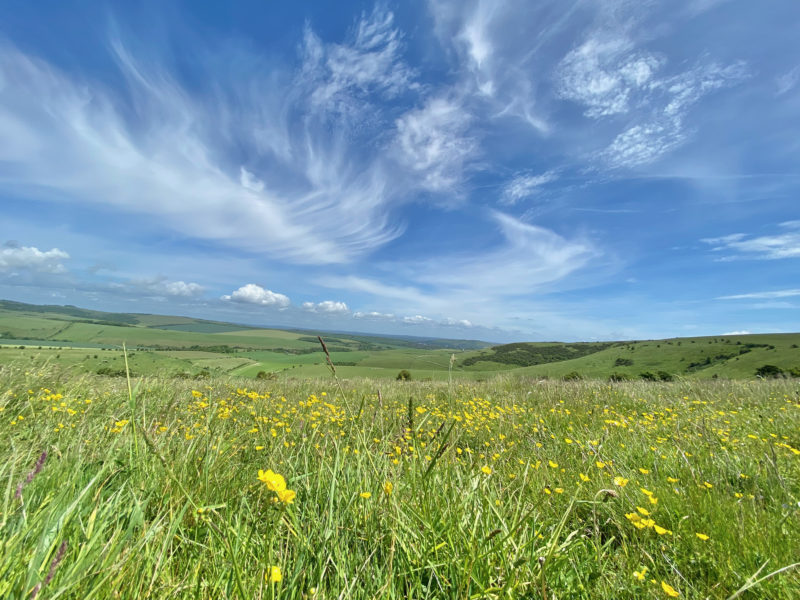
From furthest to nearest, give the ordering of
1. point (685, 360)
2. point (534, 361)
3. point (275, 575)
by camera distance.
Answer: point (534, 361) < point (685, 360) < point (275, 575)

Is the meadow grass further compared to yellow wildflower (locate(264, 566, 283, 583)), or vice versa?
the meadow grass

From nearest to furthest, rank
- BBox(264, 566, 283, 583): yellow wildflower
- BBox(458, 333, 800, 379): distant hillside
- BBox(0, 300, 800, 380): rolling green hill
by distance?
1. BBox(264, 566, 283, 583): yellow wildflower
2. BBox(0, 300, 800, 380): rolling green hill
3. BBox(458, 333, 800, 379): distant hillside

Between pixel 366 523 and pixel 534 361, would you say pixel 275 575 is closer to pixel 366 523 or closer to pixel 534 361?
pixel 366 523

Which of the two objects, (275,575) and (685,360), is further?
(685,360)

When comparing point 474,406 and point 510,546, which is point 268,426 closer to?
point 510,546

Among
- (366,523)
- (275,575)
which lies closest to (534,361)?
(366,523)

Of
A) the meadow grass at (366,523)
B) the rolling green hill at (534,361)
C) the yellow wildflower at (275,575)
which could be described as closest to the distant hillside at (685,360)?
the rolling green hill at (534,361)

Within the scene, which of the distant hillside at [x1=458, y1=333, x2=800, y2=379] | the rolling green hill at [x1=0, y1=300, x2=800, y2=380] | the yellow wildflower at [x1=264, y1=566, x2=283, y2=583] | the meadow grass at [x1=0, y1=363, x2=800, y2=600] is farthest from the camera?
the distant hillside at [x1=458, y1=333, x2=800, y2=379]

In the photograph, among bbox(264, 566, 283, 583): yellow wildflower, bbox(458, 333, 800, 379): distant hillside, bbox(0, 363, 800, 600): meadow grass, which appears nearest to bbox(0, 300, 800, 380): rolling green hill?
bbox(458, 333, 800, 379): distant hillside

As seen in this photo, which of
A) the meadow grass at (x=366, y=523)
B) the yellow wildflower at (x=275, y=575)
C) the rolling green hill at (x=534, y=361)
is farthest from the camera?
the rolling green hill at (x=534, y=361)

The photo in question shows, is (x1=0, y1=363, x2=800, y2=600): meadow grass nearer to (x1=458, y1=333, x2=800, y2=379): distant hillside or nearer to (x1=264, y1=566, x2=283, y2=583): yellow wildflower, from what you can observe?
(x1=264, y1=566, x2=283, y2=583): yellow wildflower

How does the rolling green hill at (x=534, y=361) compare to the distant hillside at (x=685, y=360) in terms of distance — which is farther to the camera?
the distant hillside at (x=685, y=360)

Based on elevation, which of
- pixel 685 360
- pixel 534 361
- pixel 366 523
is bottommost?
pixel 534 361

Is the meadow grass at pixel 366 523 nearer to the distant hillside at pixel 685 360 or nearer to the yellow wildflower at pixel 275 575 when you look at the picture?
the yellow wildflower at pixel 275 575
